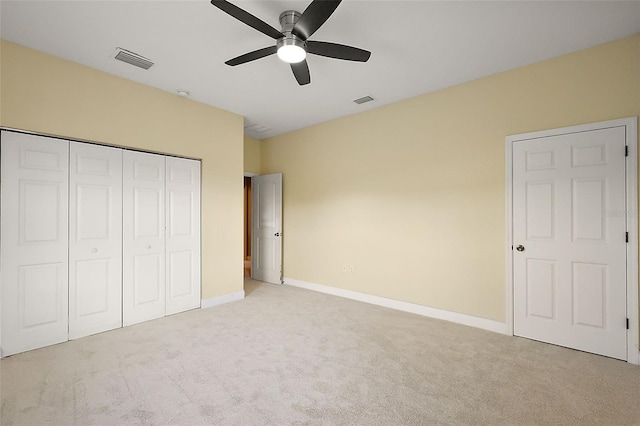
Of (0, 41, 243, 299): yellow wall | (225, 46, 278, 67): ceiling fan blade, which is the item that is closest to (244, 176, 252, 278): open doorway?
(0, 41, 243, 299): yellow wall

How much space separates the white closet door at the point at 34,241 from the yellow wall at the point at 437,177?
3.36 m

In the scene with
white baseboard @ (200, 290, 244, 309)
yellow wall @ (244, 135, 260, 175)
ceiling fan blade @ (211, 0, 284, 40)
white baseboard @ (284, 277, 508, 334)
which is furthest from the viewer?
yellow wall @ (244, 135, 260, 175)

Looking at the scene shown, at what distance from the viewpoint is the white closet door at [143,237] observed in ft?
11.5

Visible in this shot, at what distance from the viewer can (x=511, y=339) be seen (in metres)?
3.13

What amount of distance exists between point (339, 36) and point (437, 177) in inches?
82.9

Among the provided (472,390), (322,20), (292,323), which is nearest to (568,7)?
(322,20)

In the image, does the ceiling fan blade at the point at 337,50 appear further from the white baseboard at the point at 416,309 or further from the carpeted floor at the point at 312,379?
the white baseboard at the point at 416,309

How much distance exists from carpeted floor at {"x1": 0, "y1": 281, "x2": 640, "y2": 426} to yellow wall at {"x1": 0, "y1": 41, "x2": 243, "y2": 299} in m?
1.42

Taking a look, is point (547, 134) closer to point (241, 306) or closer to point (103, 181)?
point (241, 306)

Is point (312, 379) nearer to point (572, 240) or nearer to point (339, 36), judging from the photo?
point (572, 240)

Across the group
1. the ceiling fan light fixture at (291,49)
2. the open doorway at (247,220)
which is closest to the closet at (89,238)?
the ceiling fan light fixture at (291,49)

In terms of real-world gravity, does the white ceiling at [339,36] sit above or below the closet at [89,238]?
above

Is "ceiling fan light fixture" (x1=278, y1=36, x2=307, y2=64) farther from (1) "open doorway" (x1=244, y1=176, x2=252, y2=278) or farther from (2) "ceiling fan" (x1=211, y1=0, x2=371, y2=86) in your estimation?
(1) "open doorway" (x1=244, y1=176, x2=252, y2=278)

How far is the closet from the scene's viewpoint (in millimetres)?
2785
